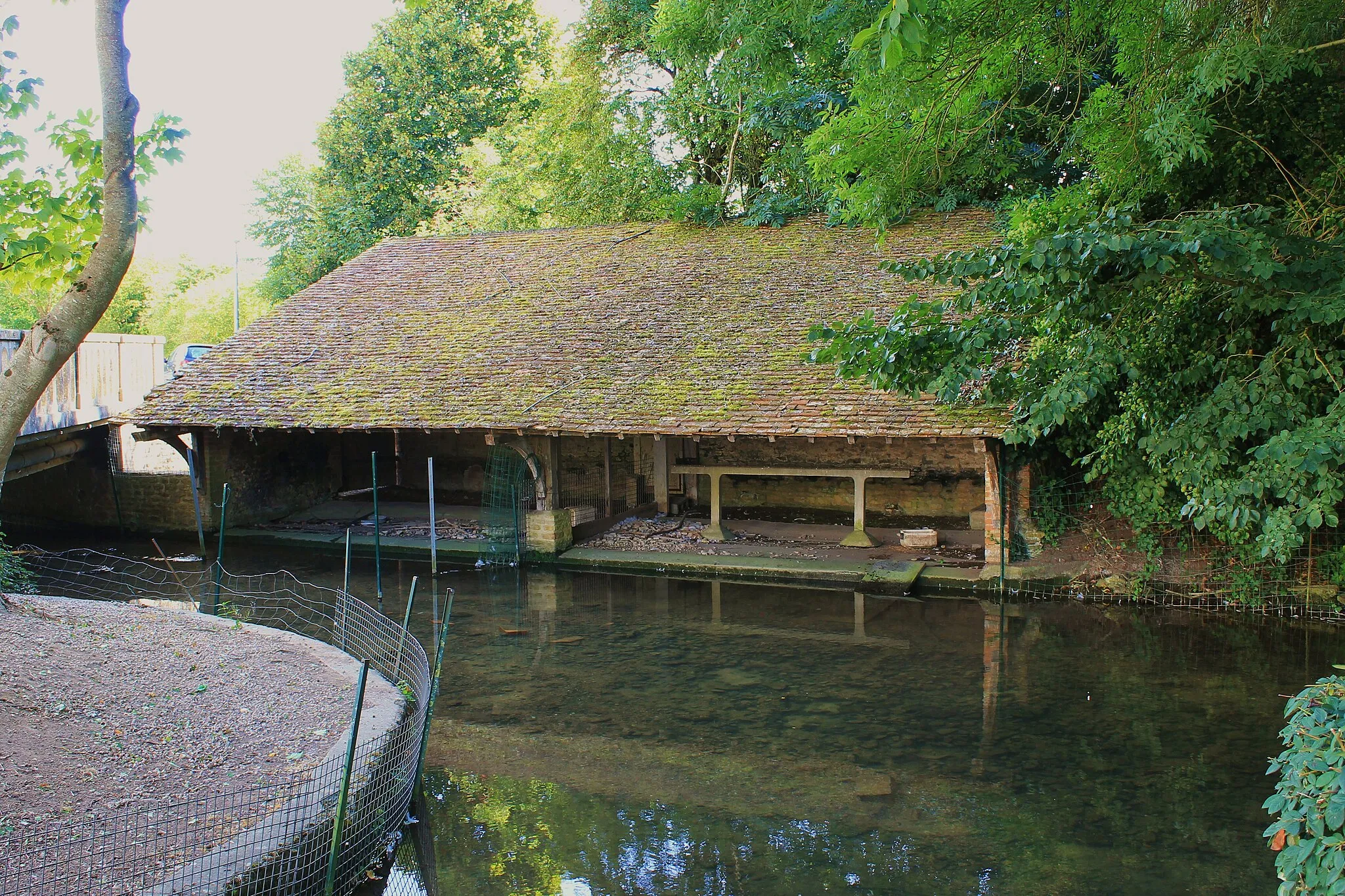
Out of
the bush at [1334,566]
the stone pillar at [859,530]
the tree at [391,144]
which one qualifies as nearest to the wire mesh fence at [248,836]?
the stone pillar at [859,530]

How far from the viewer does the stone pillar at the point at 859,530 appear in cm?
1330

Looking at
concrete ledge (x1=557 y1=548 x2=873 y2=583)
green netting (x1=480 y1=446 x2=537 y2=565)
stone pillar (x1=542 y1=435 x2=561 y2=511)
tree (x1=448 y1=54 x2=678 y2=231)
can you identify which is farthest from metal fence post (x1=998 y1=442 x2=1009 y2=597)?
tree (x1=448 y1=54 x2=678 y2=231)

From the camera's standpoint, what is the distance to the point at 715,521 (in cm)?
1424

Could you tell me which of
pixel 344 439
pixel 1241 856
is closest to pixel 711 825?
pixel 1241 856

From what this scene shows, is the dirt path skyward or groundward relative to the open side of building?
groundward

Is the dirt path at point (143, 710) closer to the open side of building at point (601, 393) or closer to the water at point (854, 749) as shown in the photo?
the water at point (854, 749)

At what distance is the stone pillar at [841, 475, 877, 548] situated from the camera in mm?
13297

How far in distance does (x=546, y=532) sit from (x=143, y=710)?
772cm

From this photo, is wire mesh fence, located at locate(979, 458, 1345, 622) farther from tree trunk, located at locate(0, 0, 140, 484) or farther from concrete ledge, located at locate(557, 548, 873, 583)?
tree trunk, located at locate(0, 0, 140, 484)

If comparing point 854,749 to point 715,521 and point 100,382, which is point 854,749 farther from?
point 100,382

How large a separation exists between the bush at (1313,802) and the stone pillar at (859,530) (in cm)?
955

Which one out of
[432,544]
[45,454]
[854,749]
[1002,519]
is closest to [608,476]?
[432,544]

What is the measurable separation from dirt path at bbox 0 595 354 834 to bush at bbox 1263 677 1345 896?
474cm

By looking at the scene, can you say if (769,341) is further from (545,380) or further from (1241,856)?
(1241,856)
